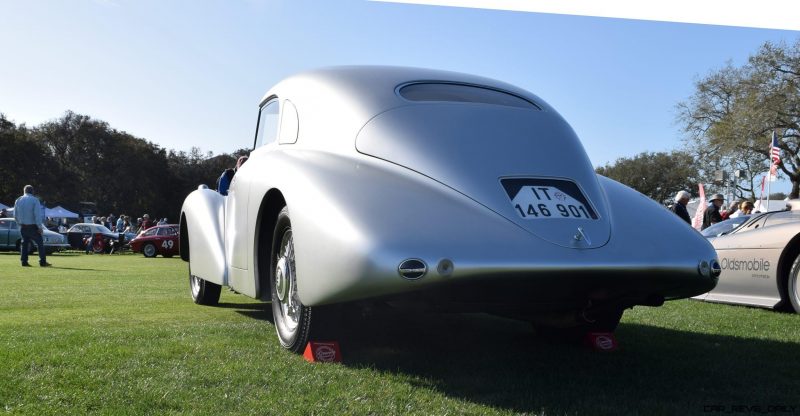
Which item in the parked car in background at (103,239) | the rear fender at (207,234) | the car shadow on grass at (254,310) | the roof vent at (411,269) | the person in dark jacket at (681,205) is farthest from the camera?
the parked car in background at (103,239)

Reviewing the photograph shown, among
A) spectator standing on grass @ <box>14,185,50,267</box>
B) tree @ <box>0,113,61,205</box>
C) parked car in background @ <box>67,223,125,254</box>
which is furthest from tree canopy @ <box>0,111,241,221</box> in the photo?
spectator standing on grass @ <box>14,185,50,267</box>

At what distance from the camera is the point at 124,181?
2422 inches

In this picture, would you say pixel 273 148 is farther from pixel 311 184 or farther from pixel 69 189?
pixel 69 189

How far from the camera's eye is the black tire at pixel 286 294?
13.7ft

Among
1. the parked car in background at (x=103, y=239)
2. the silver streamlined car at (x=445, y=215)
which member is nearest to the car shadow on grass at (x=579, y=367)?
the silver streamlined car at (x=445, y=215)

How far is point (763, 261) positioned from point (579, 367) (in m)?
4.22

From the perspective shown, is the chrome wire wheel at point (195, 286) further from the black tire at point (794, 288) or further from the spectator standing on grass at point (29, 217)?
the spectator standing on grass at point (29, 217)

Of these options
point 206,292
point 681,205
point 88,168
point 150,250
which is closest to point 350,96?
point 206,292

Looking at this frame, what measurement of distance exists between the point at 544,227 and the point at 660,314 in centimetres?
379

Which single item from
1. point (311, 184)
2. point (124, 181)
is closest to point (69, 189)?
point (124, 181)

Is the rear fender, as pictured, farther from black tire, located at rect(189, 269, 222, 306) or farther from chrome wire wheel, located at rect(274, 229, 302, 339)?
chrome wire wheel, located at rect(274, 229, 302, 339)

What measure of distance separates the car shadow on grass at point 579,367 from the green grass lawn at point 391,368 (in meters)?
0.01

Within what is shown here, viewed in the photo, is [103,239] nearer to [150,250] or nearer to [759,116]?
[150,250]

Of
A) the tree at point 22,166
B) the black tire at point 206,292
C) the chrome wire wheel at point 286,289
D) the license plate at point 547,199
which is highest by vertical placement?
the tree at point 22,166
